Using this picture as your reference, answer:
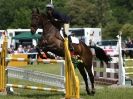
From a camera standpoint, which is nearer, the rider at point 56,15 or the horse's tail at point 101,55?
the rider at point 56,15

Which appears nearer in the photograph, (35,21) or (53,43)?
(53,43)

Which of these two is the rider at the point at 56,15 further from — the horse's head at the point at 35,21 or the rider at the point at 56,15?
the horse's head at the point at 35,21

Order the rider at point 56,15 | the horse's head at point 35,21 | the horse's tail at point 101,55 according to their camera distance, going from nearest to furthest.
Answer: the rider at point 56,15
the horse's head at point 35,21
the horse's tail at point 101,55

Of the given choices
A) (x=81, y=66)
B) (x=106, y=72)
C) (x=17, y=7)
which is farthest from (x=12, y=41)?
(x=17, y=7)

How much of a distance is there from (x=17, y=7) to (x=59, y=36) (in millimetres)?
89375

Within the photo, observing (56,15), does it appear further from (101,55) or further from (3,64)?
(101,55)

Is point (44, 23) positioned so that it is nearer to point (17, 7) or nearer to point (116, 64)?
point (116, 64)

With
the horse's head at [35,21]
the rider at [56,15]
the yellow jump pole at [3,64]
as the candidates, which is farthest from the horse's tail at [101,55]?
the yellow jump pole at [3,64]

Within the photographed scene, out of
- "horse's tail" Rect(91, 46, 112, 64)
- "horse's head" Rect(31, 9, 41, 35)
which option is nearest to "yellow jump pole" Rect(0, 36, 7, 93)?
"horse's head" Rect(31, 9, 41, 35)

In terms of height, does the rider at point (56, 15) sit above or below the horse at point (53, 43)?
above

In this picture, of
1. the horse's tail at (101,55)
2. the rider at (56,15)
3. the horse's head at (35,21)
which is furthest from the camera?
the horse's tail at (101,55)

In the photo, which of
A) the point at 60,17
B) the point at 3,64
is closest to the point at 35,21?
the point at 60,17

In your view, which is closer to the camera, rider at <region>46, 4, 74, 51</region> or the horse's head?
rider at <region>46, 4, 74, 51</region>

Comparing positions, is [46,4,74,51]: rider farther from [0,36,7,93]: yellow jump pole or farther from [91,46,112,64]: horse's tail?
[91,46,112,64]: horse's tail
